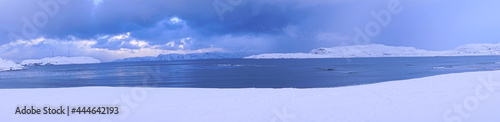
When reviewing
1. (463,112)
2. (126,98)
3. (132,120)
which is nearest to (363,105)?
(463,112)

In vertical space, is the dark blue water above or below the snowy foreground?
below

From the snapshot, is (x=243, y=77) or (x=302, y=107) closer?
(x=302, y=107)

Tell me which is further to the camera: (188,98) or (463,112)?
(188,98)

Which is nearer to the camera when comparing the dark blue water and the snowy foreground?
the snowy foreground

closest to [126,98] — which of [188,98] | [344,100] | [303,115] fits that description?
[188,98]

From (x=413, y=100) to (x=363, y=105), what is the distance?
2.39m

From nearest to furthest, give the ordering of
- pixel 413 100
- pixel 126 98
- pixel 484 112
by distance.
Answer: pixel 484 112
pixel 413 100
pixel 126 98

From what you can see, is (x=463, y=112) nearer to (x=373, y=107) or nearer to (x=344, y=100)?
(x=373, y=107)

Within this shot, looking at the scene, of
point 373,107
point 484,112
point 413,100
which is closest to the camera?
point 484,112

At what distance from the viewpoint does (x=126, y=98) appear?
14.5 metres

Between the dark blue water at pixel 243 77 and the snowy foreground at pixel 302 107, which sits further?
the dark blue water at pixel 243 77

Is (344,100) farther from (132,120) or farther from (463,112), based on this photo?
(132,120)

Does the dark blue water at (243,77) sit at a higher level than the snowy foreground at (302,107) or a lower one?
lower

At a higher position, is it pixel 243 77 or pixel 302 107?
pixel 302 107
